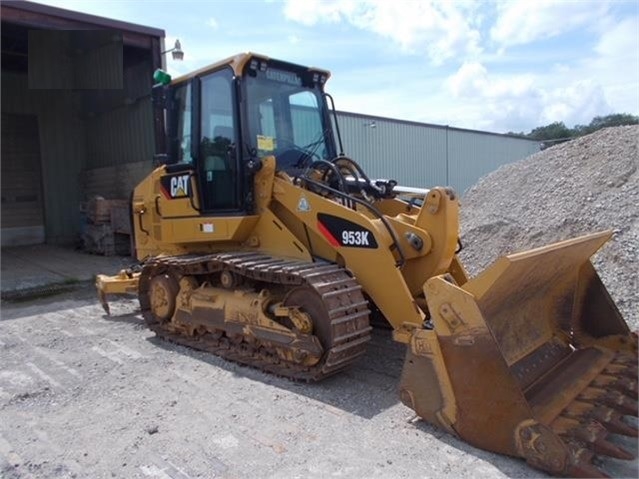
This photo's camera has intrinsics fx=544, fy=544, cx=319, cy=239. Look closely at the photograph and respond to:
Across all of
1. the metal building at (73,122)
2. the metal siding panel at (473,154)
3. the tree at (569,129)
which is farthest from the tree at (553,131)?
the metal building at (73,122)

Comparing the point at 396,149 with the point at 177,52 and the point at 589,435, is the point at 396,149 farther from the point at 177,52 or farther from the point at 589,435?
the point at 589,435

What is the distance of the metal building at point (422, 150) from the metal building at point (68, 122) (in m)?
6.45

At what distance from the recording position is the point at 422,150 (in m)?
20.3

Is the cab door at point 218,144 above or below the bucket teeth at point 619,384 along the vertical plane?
above

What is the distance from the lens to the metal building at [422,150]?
17.4m

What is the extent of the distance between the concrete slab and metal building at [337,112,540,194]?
322 inches

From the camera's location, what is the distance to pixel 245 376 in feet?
15.2

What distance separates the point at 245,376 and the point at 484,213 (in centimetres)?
570

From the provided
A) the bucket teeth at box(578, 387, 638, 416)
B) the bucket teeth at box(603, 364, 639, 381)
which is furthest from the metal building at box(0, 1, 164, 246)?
the bucket teeth at box(578, 387, 638, 416)

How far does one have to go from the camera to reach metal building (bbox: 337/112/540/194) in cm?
1742

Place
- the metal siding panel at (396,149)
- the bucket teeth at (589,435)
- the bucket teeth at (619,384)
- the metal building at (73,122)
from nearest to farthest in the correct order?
the bucket teeth at (589,435), the bucket teeth at (619,384), the metal building at (73,122), the metal siding panel at (396,149)

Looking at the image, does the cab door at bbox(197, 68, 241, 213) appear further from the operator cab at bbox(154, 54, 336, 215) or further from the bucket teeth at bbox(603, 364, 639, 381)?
the bucket teeth at bbox(603, 364, 639, 381)

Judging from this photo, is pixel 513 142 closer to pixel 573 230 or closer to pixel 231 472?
pixel 573 230

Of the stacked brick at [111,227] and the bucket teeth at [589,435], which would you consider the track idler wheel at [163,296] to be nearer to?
the bucket teeth at [589,435]
